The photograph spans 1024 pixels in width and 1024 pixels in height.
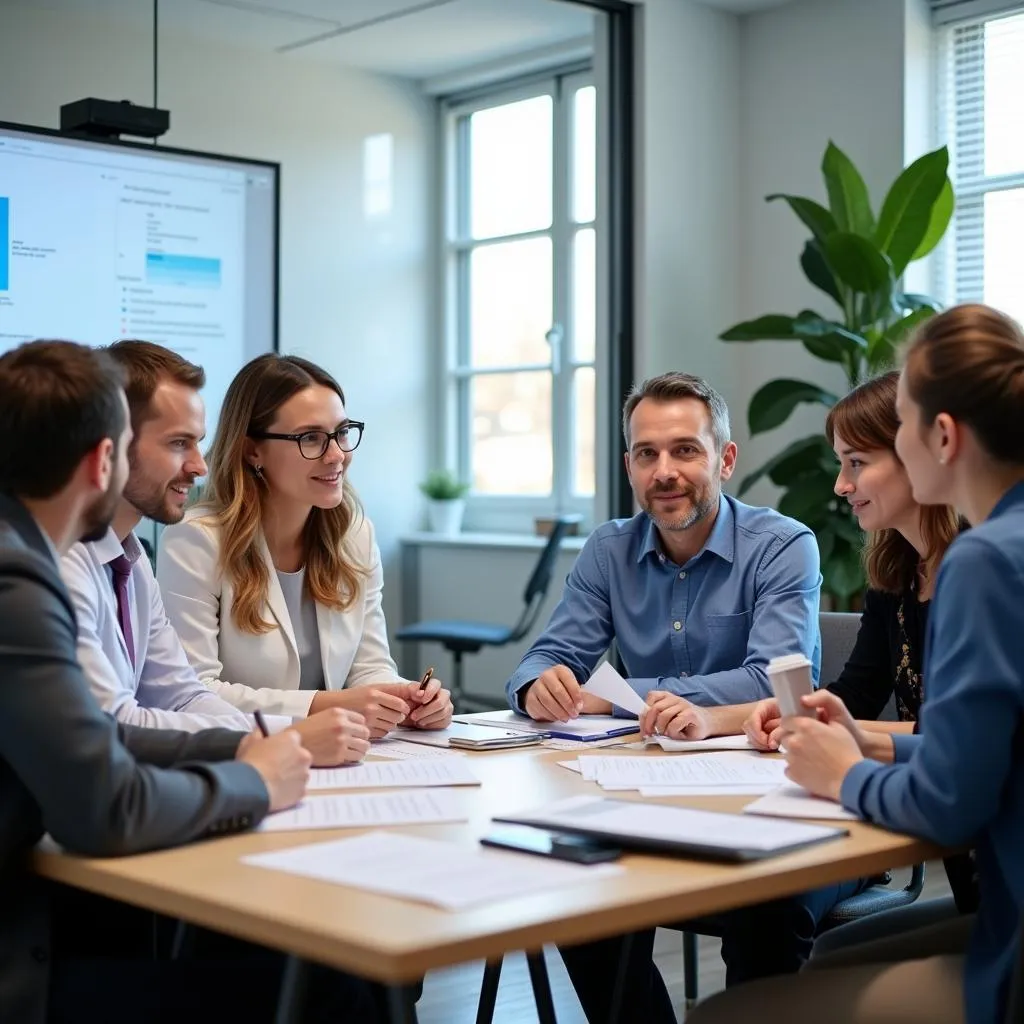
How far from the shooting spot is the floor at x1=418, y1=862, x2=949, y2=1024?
3082 millimetres

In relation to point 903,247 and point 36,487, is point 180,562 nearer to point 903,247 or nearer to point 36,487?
point 36,487

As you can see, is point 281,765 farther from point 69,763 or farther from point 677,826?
point 677,826

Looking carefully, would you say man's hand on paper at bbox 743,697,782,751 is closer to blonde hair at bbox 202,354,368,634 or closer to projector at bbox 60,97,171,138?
blonde hair at bbox 202,354,368,634

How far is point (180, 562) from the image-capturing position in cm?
261

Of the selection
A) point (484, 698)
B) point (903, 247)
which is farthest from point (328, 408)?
point (484, 698)

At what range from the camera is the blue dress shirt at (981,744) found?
149cm

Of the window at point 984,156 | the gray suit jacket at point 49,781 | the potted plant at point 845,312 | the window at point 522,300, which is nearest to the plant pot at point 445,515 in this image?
the window at point 522,300

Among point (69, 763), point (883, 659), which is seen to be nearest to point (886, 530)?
point (883, 659)

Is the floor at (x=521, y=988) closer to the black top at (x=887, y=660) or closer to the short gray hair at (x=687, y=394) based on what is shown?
the black top at (x=887, y=660)

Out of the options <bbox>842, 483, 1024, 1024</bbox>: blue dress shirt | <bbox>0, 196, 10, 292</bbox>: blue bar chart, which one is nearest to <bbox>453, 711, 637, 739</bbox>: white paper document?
<bbox>842, 483, 1024, 1024</bbox>: blue dress shirt

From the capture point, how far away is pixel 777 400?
190 inches

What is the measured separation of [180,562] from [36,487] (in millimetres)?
1066

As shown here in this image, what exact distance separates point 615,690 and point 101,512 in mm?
938

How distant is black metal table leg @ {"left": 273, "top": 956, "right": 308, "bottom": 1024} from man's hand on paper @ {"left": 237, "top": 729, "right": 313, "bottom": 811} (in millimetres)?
255
